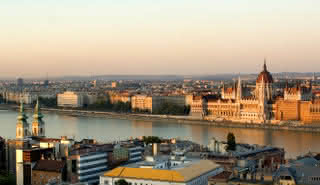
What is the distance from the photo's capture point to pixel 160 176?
9.30 meters

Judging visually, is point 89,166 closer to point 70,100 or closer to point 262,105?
point 262,105

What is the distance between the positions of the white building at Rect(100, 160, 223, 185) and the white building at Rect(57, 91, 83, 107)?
34.0 meters

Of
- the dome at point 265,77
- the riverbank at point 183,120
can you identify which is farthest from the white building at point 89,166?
the dome at point 265,77

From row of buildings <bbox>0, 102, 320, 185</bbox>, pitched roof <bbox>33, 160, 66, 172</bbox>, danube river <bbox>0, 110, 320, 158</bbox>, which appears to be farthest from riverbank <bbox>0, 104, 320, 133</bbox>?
pitched roof <bbox>33, 160, 66, 172</bbox>

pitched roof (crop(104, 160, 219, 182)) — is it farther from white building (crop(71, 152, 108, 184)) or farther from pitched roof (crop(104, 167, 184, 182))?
white building (crop(71, 152, 108, 184))

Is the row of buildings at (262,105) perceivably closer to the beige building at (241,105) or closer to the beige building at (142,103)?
the beige building at (241,105)

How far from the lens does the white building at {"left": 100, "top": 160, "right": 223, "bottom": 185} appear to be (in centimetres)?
924

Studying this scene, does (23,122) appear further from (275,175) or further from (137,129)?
(137,129)

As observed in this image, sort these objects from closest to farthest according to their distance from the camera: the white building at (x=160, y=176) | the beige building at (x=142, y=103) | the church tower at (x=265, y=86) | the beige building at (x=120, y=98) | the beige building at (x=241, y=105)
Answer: the white building at (x=160, y=176)
the beige building at (x=241, y=105)
the church tower at (x=265, y=86)
the beige building at (x=142, y=103)
the beige building at (x=120, y=98)

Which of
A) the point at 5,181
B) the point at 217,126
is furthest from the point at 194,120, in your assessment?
the point at 5,181

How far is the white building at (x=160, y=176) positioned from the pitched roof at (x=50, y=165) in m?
1.10

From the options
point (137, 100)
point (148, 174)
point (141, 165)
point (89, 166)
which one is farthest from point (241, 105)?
point (148, 174)

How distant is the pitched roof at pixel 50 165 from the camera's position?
34.5 ft

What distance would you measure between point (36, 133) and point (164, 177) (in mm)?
5787
